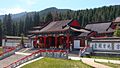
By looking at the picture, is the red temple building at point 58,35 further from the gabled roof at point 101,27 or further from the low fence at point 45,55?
the gabled roof at point 101,27

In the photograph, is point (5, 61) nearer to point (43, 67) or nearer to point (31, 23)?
point (43, 67)

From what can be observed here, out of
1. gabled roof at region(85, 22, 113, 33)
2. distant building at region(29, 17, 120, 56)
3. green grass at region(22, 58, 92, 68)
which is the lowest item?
green grass at region(22, 58, 92, 68)

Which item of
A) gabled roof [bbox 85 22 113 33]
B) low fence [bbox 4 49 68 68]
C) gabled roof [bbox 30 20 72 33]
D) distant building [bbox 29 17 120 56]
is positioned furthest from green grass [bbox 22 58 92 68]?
gabled roof [bbox 85 22 113 33]

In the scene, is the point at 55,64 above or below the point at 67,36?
below

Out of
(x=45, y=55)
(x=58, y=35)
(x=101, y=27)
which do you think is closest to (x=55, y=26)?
(x=58, y=35)

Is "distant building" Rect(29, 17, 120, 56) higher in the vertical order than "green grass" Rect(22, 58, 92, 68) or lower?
higher

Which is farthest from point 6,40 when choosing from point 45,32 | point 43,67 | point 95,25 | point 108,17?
point 108,17

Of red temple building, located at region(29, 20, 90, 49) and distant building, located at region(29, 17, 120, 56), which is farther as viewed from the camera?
red temple building, located at region(29, 20, 90, 49)

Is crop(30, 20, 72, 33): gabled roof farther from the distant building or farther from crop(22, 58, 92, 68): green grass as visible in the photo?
crop(22, 58, 92, 68): green grass

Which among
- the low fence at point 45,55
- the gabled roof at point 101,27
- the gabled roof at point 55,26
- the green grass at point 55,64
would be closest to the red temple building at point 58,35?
the gabled roof at point 55,26

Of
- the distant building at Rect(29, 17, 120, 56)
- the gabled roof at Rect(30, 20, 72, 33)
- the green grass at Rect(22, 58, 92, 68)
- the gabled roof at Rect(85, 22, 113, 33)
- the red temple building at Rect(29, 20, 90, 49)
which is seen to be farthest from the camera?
the gabled roof at Rect(85, 22, 113, 33)

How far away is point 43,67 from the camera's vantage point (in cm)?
2647

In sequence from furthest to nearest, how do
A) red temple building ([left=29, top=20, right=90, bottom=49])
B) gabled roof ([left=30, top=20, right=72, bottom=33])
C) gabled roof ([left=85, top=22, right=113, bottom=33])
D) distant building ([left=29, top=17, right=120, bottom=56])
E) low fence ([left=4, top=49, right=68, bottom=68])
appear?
gabled roof ([left=85, top=22, right=113, bottom=33])
gabled roof ([left=30, top=20, right=72, bottom=33])
red temple building ([left=29, top=20, right=90, bottom=49])
distant building ([left=29, top=17, right=120, bottom=56])
low fence ([left=4, top=49, right=68, bottom=68])

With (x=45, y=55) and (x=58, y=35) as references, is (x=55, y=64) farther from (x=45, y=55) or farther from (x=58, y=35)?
(x=58, y=35)
